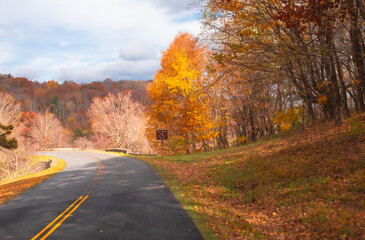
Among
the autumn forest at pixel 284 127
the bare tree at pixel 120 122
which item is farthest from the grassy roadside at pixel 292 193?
the bare tree at pixel 120 122

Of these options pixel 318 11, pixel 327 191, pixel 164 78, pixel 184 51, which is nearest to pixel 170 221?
pixel 327 191

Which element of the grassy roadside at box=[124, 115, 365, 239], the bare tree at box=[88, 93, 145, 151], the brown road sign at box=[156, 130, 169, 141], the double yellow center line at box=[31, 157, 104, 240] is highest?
the bare tree at box=[88, 93, 145, 151]

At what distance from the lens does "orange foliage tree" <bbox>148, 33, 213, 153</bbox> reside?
23.7 metres

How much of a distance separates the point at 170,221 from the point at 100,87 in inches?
4181

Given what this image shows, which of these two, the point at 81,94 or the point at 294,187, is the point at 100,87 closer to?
the point at 81,94

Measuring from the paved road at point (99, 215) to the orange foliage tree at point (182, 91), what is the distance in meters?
13.5

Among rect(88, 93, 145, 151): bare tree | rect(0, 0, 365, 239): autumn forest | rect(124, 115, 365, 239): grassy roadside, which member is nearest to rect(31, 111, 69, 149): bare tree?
rect(88, 93, 145, 151): bare tree

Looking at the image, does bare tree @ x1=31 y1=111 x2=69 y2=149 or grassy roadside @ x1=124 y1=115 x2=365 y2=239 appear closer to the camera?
grassy roadside @ x1=124 y1=115 x2=365 y2=239

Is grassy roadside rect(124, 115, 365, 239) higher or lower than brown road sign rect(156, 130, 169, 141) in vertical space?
lower

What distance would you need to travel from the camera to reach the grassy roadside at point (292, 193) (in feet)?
19.1

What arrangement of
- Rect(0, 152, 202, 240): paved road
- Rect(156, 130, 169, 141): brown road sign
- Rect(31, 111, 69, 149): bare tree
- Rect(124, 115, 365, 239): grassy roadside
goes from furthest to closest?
Rect(31, 111, 69, 149): bare tree
Rect(156, 130, 169, 141): brown road sign
Rect(0, 152, 202, 240): paved road
Rect(124, 115, 365, 239): grassy roadside

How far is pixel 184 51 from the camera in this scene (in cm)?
2550

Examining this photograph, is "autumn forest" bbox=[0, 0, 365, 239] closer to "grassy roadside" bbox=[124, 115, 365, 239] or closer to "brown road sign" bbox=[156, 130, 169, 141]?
"grassy roadside" bbox=[124, 115, 365, 239]

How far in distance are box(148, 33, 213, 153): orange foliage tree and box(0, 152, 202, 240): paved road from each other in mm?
13501
